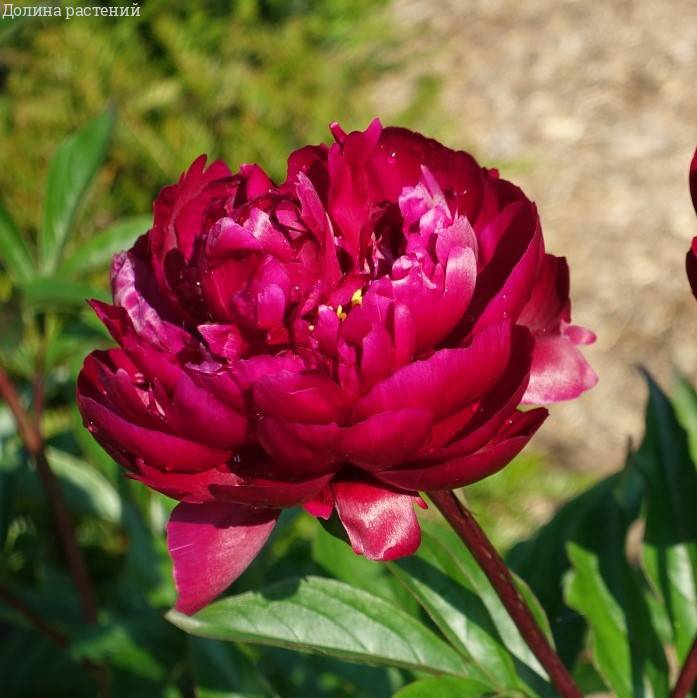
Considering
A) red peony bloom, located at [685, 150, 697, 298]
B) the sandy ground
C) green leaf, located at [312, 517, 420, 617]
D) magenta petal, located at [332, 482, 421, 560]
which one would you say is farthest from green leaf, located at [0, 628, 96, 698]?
the sandy ground

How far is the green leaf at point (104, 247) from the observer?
4.68 ft

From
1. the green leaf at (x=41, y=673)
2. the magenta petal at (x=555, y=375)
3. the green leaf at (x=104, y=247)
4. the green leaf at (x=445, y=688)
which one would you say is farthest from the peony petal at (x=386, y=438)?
the green leaf at (x=41, y=673)

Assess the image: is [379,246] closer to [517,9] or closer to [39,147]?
[39,147]

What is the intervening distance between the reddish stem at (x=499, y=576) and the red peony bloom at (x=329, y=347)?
38mm

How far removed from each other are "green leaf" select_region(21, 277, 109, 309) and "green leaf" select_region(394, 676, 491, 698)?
62cm

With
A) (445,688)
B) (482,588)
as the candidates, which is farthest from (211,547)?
(482,588)

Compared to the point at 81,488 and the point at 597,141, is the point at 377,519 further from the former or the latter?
the point at 597,141

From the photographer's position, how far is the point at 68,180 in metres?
1.51

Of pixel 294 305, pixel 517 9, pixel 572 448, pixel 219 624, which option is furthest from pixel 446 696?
pixel 517 9

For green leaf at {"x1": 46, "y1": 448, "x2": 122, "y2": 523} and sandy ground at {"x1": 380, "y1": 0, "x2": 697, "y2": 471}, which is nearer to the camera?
green leaf at {"x1": 46, "y1": 448, "x2": 122, "y2": 523}

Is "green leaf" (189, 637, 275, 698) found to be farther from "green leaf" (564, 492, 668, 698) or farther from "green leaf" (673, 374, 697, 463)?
"green leaf" (673, 374, 697, 463)

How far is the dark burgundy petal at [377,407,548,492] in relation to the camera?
0.66 metres

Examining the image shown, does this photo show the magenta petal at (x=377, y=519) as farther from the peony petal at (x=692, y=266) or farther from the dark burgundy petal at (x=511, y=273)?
the peony petal at (x=692, y=266)

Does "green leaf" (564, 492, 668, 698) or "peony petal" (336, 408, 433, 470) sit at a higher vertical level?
"peony petal" (336, 408, 433, 470)
